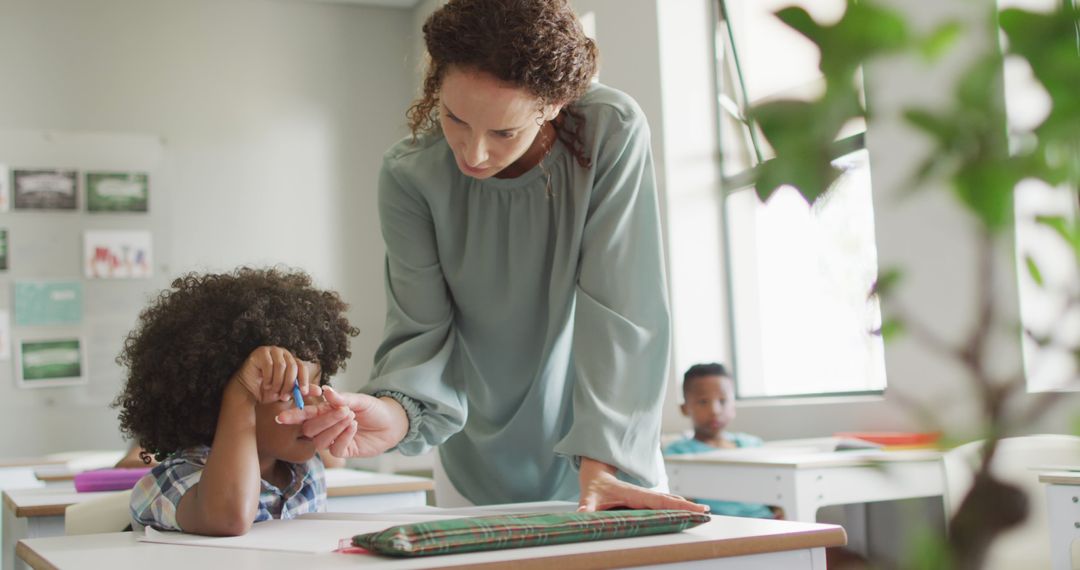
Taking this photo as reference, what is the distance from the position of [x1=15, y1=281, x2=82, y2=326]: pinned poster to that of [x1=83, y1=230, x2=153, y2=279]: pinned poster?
124mm

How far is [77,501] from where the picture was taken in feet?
5.82

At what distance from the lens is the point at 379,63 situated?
5996 millimetres

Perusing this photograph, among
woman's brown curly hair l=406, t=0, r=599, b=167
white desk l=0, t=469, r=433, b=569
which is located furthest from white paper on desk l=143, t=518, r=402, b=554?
white desk l=0, t=469, r=433, b=569

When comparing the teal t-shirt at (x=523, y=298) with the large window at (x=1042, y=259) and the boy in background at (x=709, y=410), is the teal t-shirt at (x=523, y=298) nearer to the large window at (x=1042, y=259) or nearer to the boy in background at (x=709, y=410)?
the large window at (x=1042, y=259)

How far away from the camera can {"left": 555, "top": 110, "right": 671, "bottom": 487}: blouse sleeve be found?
3.90 feet

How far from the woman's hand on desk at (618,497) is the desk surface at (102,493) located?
888mm

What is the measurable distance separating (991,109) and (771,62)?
0.10 metres

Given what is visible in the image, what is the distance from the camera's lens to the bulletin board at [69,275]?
16.6 feet

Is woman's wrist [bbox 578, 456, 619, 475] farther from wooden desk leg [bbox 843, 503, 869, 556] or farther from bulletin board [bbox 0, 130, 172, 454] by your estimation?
bulletin board [bbox 0, 130, 172, 454]

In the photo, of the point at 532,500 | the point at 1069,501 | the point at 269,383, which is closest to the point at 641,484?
the point at 532,500

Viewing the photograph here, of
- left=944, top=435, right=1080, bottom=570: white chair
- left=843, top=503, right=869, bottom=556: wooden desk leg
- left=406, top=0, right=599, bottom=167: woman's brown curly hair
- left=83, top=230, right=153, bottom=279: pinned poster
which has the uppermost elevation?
left=83, top=230, right=153, bottom=279: pinned poster

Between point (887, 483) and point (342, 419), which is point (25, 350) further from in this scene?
point (887, 483)

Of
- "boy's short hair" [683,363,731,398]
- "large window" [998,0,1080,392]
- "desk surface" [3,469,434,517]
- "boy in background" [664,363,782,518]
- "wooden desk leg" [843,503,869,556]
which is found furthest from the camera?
"boy's short hair" [683,363,731,398]

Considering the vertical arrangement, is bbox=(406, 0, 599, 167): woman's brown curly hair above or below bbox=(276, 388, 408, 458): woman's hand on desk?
above
